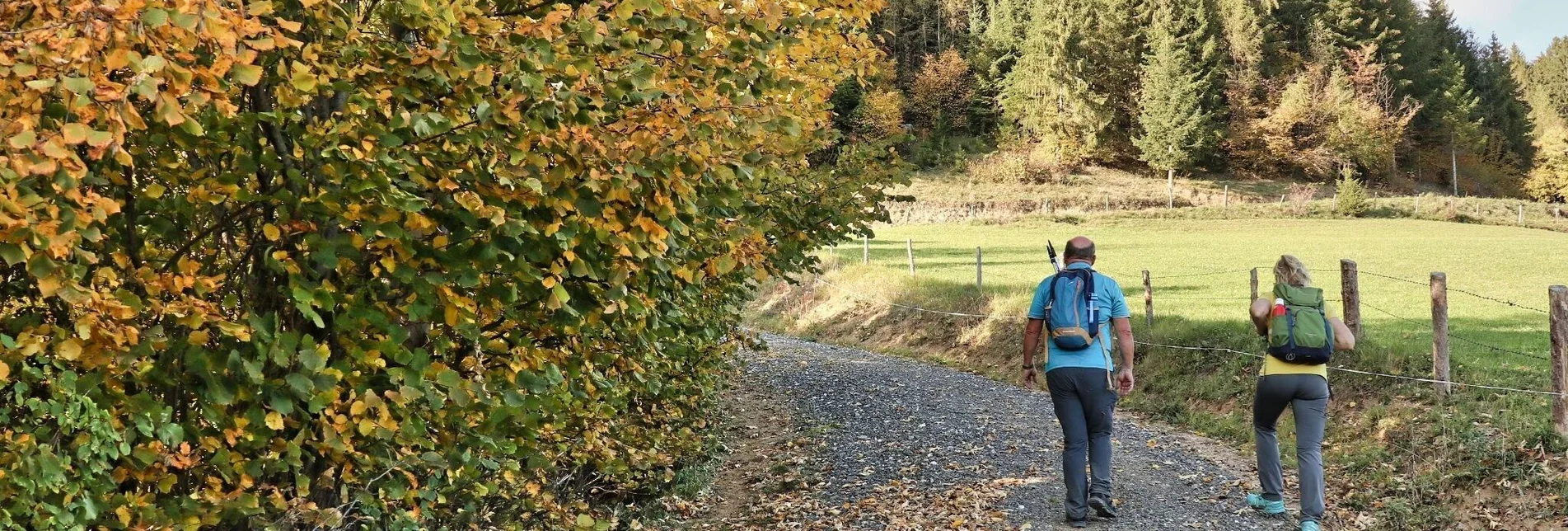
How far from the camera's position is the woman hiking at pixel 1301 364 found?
628cm

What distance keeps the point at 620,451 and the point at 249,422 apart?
4.17 meters

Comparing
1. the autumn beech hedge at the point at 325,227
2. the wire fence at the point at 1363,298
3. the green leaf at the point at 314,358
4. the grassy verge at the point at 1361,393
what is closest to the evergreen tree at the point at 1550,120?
the grassy verge at the point at 1361,393

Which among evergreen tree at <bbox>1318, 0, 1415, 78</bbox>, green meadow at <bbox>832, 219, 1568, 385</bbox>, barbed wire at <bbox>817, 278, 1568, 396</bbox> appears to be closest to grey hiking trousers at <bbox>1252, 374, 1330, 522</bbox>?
barbed wire at <bbox>817, 278, 1568, 396</bbox>

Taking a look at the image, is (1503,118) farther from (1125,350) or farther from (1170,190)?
(1125,350)

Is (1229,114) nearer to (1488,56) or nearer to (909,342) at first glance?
(1488,56)

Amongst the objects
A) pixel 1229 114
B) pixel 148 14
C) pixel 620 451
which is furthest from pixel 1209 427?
pixel 1229 114

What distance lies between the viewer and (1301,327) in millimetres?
6254

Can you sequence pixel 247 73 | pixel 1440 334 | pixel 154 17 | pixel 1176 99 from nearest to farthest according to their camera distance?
pixel 154 17 → pixel 247 73 → pixel 1440 334 → pixel 1176 99

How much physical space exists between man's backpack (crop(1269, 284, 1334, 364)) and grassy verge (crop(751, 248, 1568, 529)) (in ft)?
4.94

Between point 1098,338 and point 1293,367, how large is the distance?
47.1 inches

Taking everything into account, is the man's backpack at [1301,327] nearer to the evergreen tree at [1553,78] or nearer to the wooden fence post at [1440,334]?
the wooden fence post at [1440,334]

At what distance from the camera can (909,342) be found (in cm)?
1966

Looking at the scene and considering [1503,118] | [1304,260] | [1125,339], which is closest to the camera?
[1125,339]

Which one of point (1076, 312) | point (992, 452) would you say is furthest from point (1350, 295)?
point (1076, 312)
